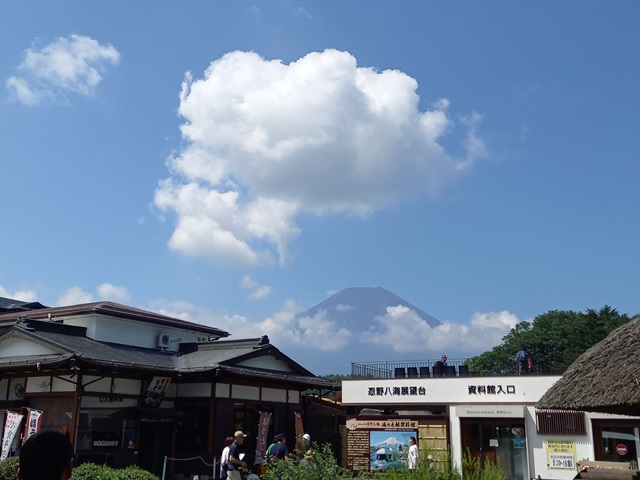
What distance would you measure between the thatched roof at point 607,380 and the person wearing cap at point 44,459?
24.2 ft

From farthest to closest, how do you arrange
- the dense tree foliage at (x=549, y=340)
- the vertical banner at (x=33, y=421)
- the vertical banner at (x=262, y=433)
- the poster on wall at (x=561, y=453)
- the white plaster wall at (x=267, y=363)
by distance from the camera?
the dense tree foliage at (x=549, y=340)
the white plaster wall at (x=267, y=363)
the vertical banner at (x=262, y=433)
the poster on wall at (x=561, y=453)
the vertical banner at (x=33, y=421)

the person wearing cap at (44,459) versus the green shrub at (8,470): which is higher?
the person wearing cap at (44,459)

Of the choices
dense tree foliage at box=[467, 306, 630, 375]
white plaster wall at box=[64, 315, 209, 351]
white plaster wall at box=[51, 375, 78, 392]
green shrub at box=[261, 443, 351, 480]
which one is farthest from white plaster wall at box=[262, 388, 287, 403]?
dense tree foliage at box=[467, 306, 630, 375]

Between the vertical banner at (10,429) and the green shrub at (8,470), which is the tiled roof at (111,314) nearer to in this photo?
the vertical banner at (10,429)

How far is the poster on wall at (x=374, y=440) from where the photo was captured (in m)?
22.0

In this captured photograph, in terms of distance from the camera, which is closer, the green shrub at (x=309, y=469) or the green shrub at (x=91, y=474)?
the green shrub at (x=309, y=469)

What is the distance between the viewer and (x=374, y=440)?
2242 centimetres

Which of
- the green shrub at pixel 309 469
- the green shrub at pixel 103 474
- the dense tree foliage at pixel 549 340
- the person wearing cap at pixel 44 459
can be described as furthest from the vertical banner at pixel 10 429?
the dense tree foliage at pixel 549 340

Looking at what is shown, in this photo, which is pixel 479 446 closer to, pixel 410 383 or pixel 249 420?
pixel 410 383

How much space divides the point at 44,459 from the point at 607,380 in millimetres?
7863

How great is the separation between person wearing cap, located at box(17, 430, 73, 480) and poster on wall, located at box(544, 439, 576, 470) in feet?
64.2

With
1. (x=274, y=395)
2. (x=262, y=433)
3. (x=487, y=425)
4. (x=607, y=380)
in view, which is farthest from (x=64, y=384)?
(x=607, y=380)

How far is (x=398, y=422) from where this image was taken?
22281mm

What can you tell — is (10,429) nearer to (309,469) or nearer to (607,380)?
(309,469)
